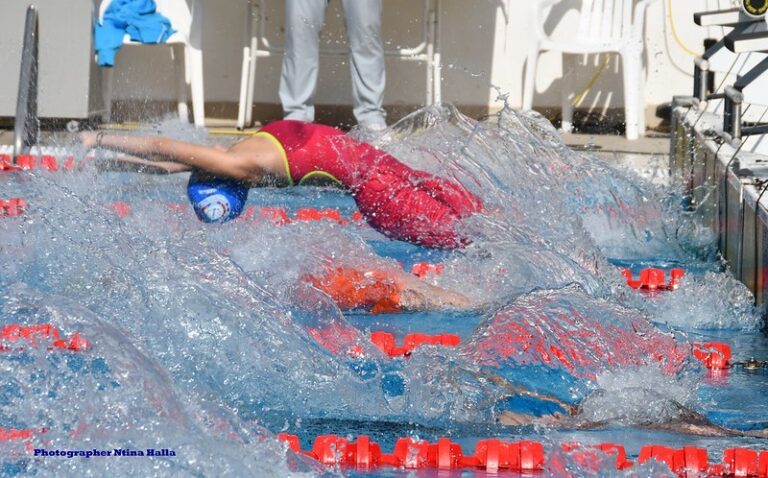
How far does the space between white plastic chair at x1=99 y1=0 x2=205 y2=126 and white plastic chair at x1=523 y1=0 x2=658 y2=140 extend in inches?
80.8

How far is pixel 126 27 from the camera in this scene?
728cm

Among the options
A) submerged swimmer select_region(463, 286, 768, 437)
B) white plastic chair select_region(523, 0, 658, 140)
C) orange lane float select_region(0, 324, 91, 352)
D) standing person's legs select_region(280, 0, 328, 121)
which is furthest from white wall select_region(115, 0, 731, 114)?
orange lane float select_region(0, 324, 91, 352)

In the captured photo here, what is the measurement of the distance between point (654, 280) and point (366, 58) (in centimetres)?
257

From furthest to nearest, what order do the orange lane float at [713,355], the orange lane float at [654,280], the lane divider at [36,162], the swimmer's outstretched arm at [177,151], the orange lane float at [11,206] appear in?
the lane divider at [36,162]
the orange lane float at [11,206]
the orange lane float at [654,280]
the swimmer's outstretched arm at [177,151]
the orange lane float at [713,355]

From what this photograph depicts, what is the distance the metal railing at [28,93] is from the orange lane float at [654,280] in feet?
9.91

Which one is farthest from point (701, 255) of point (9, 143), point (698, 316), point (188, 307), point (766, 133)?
point (9, 143)

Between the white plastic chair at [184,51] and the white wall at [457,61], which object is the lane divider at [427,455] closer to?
the white plastic chair at [184,51]

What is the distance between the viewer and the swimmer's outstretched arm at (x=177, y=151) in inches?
156

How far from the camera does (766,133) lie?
4.96 meters

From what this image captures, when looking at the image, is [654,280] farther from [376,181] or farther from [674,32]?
[674,32]

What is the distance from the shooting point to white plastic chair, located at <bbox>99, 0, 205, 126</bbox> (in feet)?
24.4

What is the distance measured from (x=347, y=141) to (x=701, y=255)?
1.60 metres

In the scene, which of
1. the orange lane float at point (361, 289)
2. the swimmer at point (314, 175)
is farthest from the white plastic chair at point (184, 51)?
the orange lane float at point (361, 289)

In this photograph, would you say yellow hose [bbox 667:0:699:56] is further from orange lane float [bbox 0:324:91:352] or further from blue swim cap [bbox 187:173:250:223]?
orange lane float [bbox 0:324:91:352]
